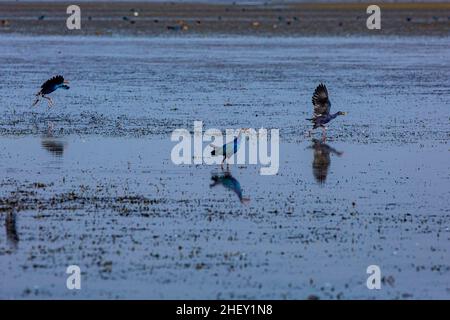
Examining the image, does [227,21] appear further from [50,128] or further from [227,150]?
[227,150]

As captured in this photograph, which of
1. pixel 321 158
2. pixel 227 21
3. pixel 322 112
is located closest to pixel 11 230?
pixel 321 158

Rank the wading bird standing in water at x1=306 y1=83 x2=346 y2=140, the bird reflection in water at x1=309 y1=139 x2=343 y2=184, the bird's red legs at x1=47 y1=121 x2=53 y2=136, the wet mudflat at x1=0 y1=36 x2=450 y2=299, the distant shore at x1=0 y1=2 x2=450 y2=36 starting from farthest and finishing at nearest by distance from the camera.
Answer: the distant shore at x1=0 y1=2 x2=450 y2=36, the bird's red legs at x1=47 y1=121 x2=53 y2=136, the wading bird standing in water at x1=306 y1=83 x2=346 y2=140, the bird reflection in water at x1=309 y1=139 x2=343 y2=184, the wet mudflat at x1=0 y1=36 x2=450 y2=299

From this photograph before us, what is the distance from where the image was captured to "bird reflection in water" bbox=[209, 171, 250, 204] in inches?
727

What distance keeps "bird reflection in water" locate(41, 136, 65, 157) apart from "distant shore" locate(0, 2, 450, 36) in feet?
141

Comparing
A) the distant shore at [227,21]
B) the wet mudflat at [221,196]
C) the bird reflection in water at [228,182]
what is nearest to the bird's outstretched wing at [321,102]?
the wet mudflat at [221,196]

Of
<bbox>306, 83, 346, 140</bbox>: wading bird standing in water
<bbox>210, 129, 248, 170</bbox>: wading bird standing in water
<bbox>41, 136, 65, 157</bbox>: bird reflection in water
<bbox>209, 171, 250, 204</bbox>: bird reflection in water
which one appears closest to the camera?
<bbox>209, 171, 250, 204</bbox>: bird reflection in water

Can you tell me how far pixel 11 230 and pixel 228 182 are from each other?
14.4 feet

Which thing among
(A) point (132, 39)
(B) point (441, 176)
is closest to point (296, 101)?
(B) point (441, 176)

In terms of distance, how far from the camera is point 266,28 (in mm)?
72750

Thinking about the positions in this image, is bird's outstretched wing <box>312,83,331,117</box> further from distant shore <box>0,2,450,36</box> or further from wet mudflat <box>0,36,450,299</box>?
distant shore <box>0,2,450,36</box>

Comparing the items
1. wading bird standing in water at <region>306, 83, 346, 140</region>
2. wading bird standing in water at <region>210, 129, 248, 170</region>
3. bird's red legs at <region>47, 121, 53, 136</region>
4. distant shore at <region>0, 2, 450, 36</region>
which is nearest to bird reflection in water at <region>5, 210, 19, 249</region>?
wading bird standing in water at <region>210, 129, 248, 170</region>

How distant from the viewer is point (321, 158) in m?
21.7

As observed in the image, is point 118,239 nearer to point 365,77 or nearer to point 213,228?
point 213,228

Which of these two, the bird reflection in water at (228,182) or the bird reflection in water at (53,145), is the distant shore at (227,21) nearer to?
the bird reflection in water at (53,145)
